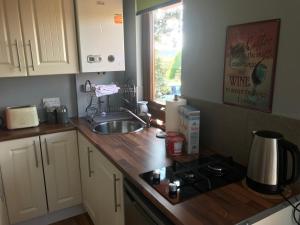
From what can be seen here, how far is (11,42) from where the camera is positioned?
6.26 feet

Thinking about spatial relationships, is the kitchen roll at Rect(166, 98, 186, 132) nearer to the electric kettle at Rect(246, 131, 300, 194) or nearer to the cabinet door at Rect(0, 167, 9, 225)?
the electric kettle at Rect(246, 131, 300, 194)

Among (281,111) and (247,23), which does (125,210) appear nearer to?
(281,111)

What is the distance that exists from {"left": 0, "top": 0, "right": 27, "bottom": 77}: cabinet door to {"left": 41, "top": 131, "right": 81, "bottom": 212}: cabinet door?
23.3 inches

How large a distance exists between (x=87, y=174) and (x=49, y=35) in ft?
3.90

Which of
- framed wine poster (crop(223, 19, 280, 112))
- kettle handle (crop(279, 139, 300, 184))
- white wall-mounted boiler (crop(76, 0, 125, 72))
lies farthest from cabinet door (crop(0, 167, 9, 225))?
kettle handle (crop(279, 139, 300, 184))

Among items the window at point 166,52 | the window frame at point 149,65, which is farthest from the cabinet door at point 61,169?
the window at point 166,52

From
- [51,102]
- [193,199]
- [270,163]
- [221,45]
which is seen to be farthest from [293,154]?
[51,102]

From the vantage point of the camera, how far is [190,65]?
1.69m

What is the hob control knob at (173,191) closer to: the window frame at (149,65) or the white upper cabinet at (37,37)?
the window frame at (149,65)

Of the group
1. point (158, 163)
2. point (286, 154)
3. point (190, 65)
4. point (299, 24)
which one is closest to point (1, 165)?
point (158, 163)

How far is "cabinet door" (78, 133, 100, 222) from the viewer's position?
6.50 ft

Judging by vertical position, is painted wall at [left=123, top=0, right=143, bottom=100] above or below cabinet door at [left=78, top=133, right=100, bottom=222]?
above

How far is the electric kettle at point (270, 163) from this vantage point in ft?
3.40

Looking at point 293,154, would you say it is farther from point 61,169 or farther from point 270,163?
point 61,169
